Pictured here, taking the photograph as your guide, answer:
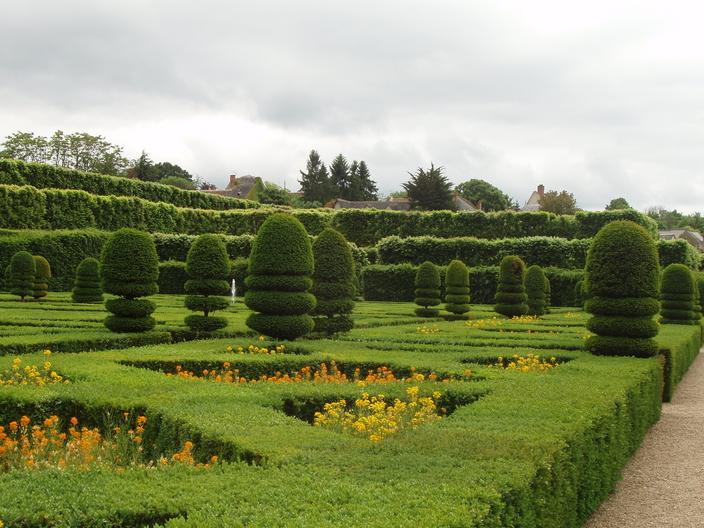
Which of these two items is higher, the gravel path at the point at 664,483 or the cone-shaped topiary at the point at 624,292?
the cone-shaped topiary at the point at 624,292

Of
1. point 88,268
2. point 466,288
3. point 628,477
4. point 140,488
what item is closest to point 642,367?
point 628,477

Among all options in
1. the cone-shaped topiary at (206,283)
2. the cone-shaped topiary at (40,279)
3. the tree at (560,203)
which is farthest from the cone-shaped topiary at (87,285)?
the tree at (560,203)

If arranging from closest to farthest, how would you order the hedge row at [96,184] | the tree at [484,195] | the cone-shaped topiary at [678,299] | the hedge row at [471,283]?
the cone-shaped topiary at [678,299], the hedge row at [471,283], the hedge row at [96,184], the tree at [484,195]

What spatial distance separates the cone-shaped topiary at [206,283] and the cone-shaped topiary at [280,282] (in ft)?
7.23

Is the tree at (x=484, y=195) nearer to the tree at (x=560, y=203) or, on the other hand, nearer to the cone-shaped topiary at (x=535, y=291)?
the tree at (x=560, y=203)

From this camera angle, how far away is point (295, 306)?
13.3 meters

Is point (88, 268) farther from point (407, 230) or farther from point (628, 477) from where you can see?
point (407, 230)

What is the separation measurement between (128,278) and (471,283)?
23543 mm

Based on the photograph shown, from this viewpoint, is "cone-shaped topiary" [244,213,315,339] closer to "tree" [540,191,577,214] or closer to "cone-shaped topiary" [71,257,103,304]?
"cone-shaped topiary" [71,257,103,304]

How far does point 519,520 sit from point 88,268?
22789mm

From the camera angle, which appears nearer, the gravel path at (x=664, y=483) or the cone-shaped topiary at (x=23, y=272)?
the gravel path at (x=664, y=483)

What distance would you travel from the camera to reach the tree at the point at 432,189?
62.8 m

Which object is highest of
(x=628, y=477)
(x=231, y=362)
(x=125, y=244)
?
(x=125, y=244)

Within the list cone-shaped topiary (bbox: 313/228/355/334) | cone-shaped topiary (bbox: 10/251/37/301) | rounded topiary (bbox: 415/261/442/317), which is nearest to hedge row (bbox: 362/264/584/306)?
rounded topiary (bbox: 415/261/442/317)
